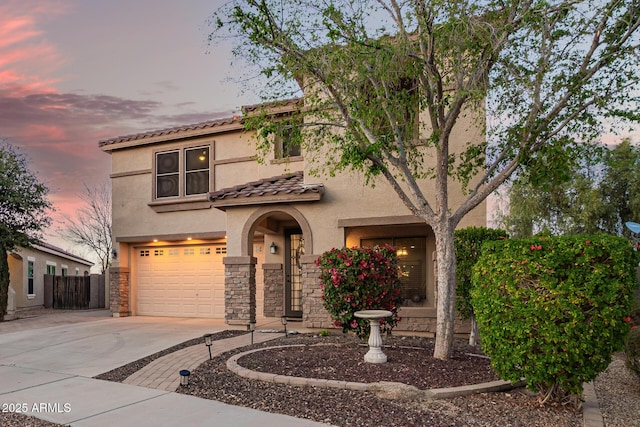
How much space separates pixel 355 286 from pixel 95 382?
4440mm

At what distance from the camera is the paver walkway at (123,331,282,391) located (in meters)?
7.43

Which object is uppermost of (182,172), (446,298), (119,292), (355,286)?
(182,172)

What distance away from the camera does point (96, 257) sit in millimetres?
33469

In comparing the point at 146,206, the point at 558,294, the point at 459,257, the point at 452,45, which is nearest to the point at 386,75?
the point at 452,45

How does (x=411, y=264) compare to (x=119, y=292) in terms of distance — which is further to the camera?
(x=119, y=292)

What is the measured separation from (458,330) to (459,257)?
224 cm

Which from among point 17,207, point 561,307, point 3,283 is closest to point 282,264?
point 3,283

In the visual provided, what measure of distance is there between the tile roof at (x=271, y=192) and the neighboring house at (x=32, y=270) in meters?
11.7

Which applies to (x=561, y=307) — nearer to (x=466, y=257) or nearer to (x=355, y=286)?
(x=355, y=286)

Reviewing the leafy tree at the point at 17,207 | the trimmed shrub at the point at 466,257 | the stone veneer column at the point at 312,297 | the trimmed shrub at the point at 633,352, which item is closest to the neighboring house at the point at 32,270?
the leafy tree at the point at 17,207

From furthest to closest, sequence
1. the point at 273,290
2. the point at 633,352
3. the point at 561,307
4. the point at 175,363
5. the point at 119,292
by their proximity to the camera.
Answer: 1. the point at 119,292
2. the point at 273,290
3. the point at 175,363
4. the point at 633,352
5. the point at 561,307

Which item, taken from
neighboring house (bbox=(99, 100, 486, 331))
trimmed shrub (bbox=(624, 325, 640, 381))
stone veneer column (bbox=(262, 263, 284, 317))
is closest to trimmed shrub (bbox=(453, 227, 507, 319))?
neighboring house (bbox=(99, 100, 486, 331))

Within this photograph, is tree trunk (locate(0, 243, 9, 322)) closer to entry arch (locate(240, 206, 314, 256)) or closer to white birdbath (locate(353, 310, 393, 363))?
entry arch (locate(240, 206, 314, 256))

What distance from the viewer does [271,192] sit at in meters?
12.9
